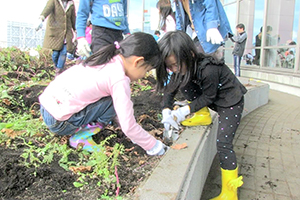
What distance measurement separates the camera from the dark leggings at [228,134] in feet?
6.83

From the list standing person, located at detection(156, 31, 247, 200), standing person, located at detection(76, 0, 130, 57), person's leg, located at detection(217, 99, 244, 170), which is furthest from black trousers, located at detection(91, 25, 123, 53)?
person's leg, located at detection(217, 99, 244, 170)

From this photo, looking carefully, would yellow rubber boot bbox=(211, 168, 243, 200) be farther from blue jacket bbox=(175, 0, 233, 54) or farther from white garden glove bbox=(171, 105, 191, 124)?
blue jacket bbox=(175, 0, 233, 54)

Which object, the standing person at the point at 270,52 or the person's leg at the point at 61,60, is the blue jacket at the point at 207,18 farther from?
the standing person at the point at 270,52

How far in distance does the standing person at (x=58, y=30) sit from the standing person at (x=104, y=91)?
9.86ft

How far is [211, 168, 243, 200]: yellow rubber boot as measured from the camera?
198 cm

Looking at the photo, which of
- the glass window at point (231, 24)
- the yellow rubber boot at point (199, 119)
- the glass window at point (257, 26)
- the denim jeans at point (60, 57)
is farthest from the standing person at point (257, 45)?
the yellow rubber boot at point (199, 119)

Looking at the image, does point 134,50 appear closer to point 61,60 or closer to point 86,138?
point 86,138

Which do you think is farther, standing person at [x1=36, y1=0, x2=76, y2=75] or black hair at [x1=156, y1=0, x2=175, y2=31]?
standing person at [x1=36, y1=0, x2=76, y2=75]

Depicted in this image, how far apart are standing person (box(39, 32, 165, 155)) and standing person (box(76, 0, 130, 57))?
1.14m

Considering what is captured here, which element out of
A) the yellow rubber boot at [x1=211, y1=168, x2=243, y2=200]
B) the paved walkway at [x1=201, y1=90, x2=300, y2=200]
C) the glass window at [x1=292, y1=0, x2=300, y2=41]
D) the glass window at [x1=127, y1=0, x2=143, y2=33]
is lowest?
the paved walkway at [x1=201, y1=90, x2=300, y2=200]

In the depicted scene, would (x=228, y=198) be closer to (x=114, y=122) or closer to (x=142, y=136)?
(x=142, y=136)

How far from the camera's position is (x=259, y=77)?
8109 mm

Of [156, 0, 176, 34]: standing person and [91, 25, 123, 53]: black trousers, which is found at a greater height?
[156, 0, 176, 34]: standing person

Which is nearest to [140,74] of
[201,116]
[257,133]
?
[201,116]
